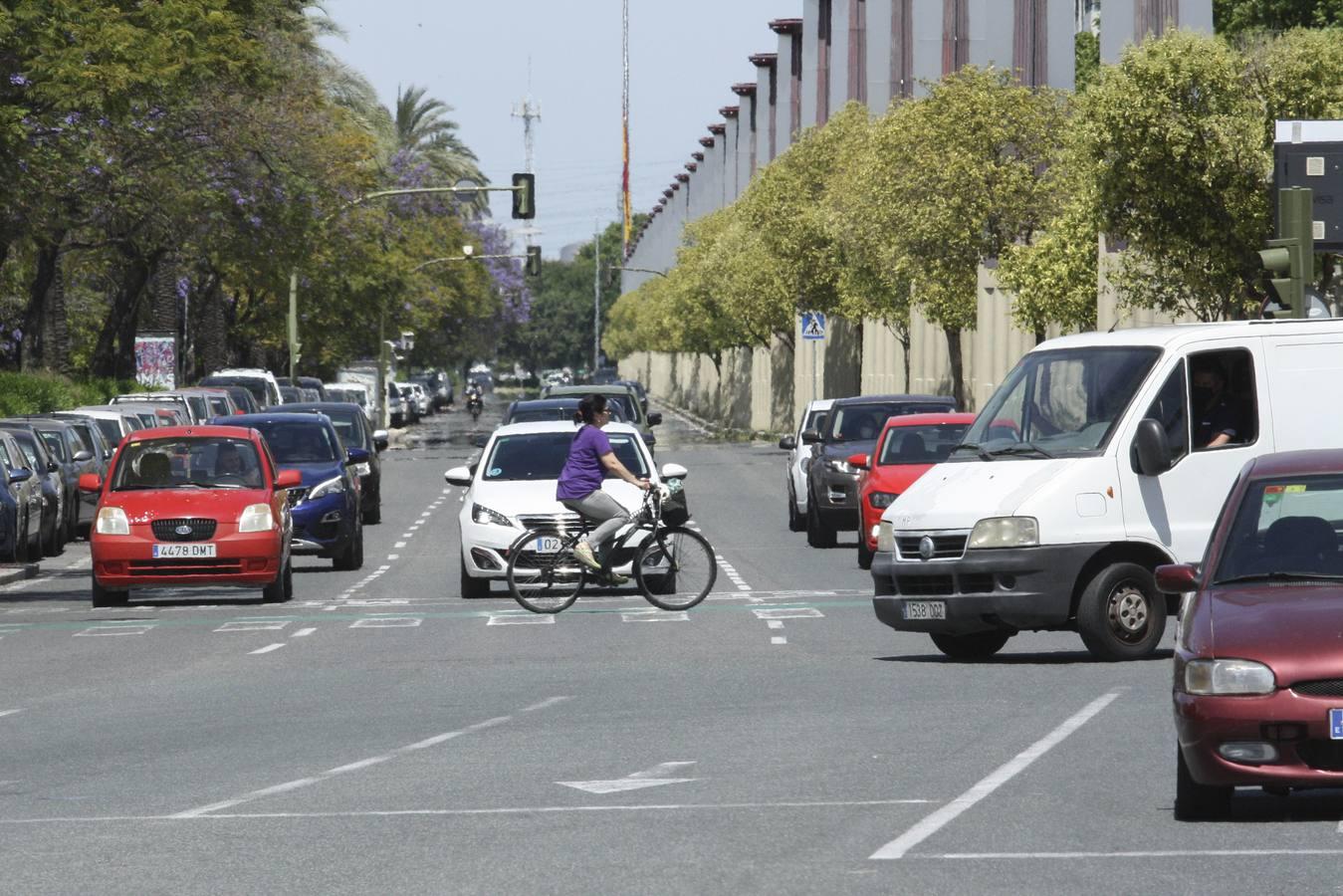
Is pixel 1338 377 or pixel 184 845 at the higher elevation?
pixel 1338 377

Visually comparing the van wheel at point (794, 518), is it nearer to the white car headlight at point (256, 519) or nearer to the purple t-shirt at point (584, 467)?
the white car headlight at point (256, 519)

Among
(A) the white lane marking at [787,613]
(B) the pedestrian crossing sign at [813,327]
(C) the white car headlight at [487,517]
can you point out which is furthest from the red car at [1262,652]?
(B) the pedestrian crossing sign at [813,327]

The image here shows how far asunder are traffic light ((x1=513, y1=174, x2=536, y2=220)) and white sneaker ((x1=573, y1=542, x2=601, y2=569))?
34.3m

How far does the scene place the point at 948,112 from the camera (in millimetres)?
50531

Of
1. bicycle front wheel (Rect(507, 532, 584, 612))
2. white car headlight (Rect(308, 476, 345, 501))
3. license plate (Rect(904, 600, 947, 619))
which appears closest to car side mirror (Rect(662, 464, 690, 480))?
bicycle front wheel (Rect(507, 532, 584, 612))

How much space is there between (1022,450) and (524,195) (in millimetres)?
40361

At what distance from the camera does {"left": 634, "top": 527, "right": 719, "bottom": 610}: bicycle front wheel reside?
68.8ft

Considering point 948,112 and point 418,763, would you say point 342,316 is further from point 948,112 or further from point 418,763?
point 418,763

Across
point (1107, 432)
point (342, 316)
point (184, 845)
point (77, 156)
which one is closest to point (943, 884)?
point (184, 845)

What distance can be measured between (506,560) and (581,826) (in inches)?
486

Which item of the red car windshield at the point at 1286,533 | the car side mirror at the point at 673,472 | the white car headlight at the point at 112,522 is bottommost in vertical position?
the white car headlight at the point at 112,522

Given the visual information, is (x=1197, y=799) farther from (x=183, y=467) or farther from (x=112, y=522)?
(x=183, y=467)

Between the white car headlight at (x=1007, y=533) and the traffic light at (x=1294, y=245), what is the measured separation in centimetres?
577

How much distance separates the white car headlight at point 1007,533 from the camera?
50.7 ft
